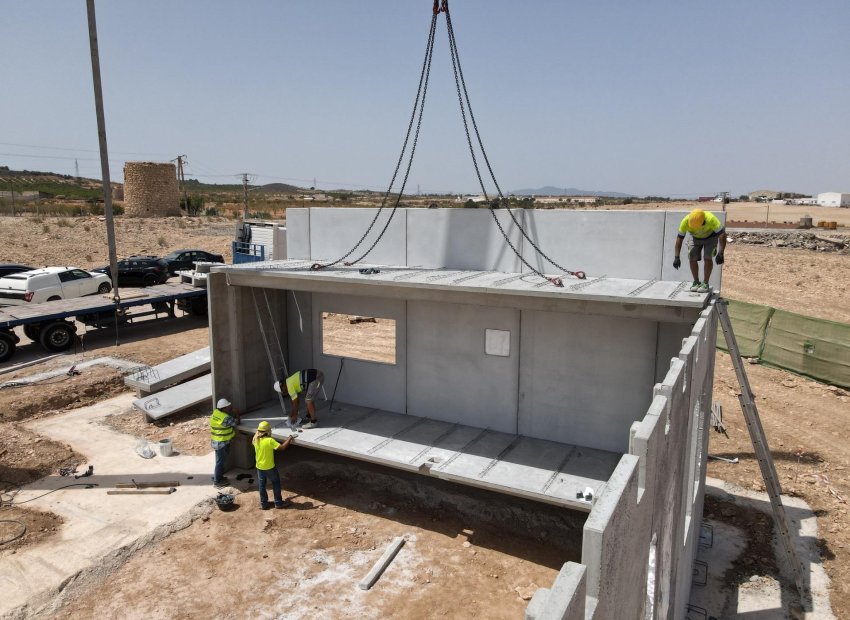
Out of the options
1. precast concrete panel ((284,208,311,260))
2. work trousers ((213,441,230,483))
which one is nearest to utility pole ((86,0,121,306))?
precast concrete panel ((284,208,311,260))

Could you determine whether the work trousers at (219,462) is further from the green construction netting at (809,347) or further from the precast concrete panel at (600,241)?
the green construction netting at (809,347)

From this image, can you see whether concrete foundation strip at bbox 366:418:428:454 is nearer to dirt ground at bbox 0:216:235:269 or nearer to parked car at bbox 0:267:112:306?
parked car at bbox 0:267:112:306

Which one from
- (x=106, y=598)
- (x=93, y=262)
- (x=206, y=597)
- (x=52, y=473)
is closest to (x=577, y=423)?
(x=206, y=597)

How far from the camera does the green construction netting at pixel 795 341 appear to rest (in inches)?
647

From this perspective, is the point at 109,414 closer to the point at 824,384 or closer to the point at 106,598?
the point at 106,598

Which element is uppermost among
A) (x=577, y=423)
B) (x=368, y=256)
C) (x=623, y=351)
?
(x=368, y=256)

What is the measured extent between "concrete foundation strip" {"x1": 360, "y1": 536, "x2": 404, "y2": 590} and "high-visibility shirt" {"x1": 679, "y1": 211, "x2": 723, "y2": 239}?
21.2ft

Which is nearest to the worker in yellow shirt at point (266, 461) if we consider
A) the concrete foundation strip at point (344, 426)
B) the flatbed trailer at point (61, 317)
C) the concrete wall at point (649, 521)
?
the concrete foundation strip at point (344, 426)

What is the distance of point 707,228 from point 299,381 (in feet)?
24.3

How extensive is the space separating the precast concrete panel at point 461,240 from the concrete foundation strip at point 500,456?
298 cm

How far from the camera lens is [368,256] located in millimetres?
12312

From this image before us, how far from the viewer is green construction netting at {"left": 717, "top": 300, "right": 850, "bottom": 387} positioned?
53.9ft

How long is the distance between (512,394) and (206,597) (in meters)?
5.74

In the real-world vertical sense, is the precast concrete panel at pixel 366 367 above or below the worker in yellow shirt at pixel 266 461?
above
